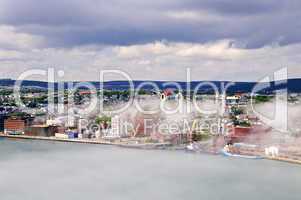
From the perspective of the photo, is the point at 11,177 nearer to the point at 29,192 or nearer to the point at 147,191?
the point at 29,192

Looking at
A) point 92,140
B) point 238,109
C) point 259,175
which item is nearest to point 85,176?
point 259,175

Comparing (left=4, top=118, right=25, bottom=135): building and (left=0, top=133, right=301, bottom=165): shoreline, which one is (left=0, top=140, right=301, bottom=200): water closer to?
(left=0, top=133, right=301, bottom=165): shoreline

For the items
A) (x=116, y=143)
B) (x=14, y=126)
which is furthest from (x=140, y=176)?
(x=14, y=126)

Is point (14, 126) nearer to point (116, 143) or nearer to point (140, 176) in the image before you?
point (116, 143)

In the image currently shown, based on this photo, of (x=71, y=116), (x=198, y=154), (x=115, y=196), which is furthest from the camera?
(x=71, y=116)

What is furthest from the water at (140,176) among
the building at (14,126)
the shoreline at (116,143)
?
the building at (14,126)
